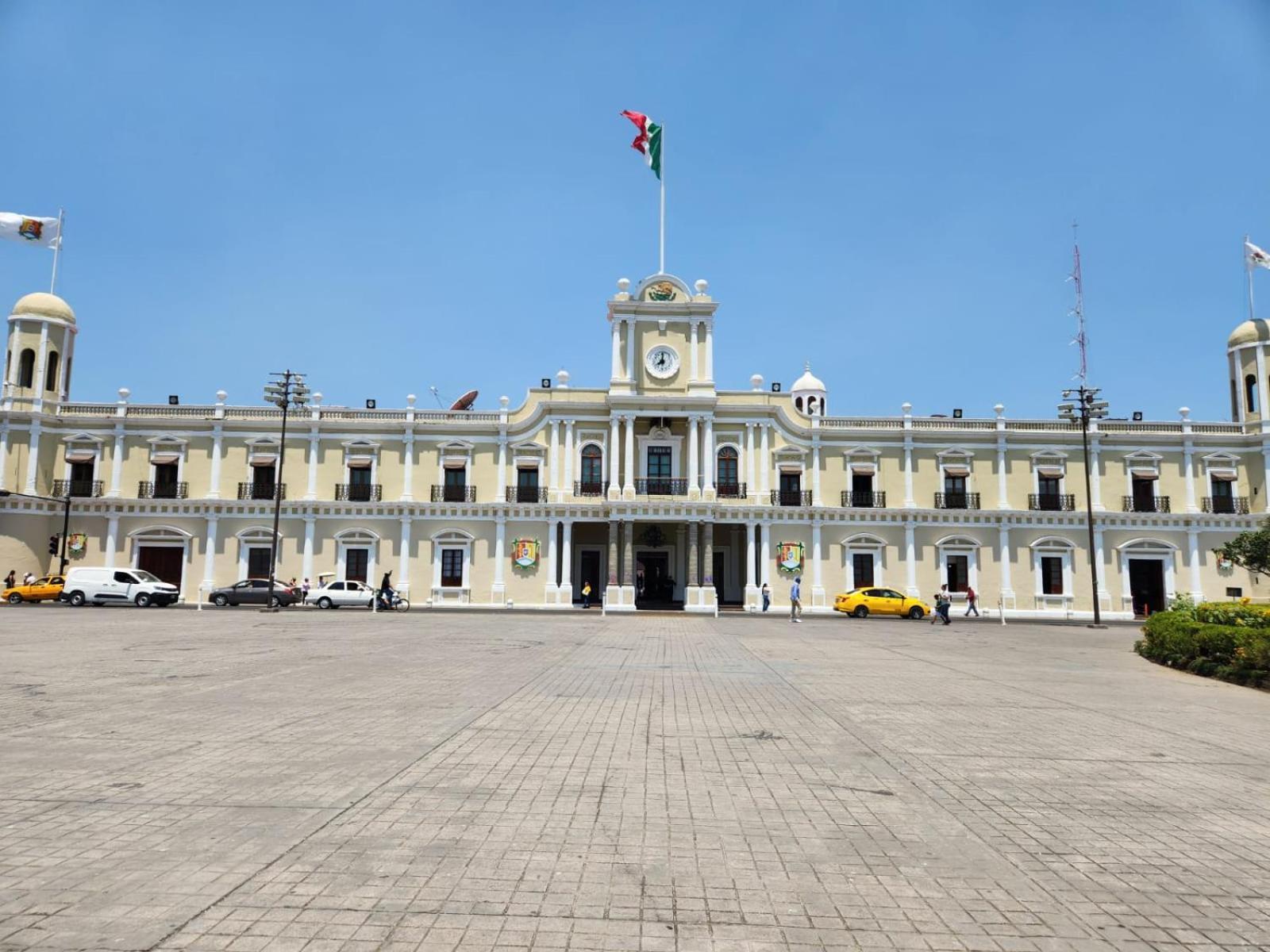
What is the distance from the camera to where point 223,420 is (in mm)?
41062

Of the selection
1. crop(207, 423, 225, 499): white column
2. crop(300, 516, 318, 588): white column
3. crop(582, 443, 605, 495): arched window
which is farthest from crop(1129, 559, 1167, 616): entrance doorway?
crop(207, 423, 225, 499): white column

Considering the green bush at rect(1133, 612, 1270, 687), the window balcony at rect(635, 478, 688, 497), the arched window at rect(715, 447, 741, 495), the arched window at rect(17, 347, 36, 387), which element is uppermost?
the arched window at rect(17, 347, 36, 387)

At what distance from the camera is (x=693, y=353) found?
Answer: 4134 centimetres

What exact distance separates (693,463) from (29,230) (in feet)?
109

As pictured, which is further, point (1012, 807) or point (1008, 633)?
point (1008, 633)

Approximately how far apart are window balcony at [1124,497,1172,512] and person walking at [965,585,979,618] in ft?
28.2

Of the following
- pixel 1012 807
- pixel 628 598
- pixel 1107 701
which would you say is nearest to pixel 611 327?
pixel 628 598

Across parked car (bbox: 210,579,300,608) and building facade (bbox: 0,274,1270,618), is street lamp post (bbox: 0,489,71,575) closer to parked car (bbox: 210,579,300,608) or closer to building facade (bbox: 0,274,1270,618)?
building facade (bbox: 0,274,1270,618)

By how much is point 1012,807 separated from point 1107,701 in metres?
7.03

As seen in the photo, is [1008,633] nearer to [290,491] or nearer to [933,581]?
[933,581]

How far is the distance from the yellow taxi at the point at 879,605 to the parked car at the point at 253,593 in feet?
78.4

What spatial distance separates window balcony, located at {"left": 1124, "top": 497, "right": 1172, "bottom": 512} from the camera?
41.0 metres

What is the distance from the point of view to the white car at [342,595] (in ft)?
124

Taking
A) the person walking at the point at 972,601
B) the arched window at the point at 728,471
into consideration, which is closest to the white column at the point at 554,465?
the arched window at the point at 728,471
